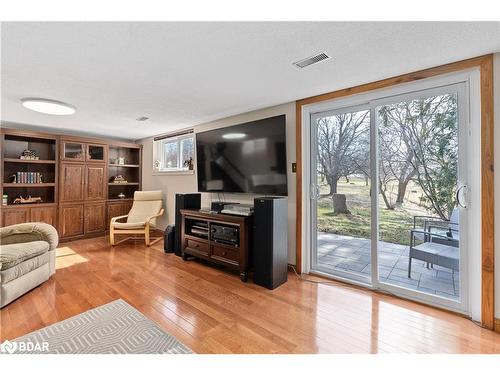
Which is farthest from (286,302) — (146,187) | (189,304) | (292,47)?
(146,187)

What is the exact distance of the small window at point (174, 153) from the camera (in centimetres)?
434

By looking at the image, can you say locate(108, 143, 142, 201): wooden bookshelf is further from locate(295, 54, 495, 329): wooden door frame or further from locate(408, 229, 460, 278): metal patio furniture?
locate(295, 54, 495, 329): wooden door frame

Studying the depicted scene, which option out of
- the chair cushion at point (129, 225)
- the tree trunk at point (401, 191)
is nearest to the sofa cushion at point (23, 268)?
the chair cushion at point (129, 225)

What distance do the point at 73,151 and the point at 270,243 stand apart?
4.36 meters

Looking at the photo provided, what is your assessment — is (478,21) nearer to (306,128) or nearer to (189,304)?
(306,128)

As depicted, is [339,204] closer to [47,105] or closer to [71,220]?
[47,105]

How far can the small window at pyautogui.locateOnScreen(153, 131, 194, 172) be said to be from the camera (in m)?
4.34

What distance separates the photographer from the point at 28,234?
2631mm

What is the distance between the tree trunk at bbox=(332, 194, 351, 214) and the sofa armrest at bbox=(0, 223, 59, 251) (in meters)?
3.35

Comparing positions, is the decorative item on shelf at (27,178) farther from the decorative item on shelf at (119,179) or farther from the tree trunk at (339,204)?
the tree trunk at (339,204)

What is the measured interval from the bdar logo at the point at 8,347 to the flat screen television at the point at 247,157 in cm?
243

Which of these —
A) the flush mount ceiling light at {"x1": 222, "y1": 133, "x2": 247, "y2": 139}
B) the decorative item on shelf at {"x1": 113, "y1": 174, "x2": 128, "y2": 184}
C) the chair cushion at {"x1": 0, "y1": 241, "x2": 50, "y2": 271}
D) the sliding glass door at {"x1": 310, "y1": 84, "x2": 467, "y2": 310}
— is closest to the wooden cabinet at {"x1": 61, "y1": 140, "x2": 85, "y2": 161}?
the decorative item on shelf at {"x1": 113, "y1": 174, "x2": 128, "y2": 184}

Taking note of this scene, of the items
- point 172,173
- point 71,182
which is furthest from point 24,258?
point 172,173
